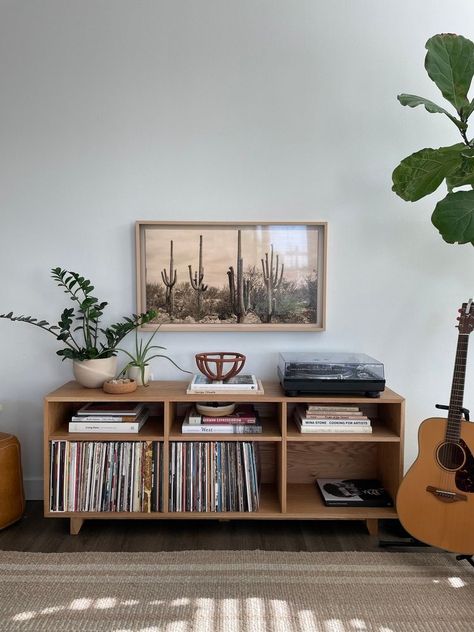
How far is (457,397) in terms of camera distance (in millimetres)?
1848

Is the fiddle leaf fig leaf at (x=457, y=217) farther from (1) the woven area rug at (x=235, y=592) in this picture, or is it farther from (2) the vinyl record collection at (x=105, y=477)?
(2) the vinyl record collection at (x=105, y=477)

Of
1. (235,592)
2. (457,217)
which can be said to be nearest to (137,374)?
(235,592)

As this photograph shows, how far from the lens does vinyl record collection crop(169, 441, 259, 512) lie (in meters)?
2.02

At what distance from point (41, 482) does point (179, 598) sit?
1115mm

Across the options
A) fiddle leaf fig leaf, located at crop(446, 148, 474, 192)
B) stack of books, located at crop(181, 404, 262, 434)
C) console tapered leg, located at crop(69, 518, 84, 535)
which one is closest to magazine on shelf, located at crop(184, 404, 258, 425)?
stack of books, located at crop(181, 404, 262, 434)

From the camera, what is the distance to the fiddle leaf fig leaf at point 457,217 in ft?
5.57

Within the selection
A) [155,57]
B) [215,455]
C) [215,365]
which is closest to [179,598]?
[215,455]

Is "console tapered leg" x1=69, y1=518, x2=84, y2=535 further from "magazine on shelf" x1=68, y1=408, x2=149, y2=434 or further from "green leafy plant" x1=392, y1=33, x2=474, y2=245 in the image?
"green leafy plant" x1=392, y1=33, x2=474, y2=245

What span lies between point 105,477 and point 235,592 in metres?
0.73

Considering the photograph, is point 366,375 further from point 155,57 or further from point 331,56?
point 155,57

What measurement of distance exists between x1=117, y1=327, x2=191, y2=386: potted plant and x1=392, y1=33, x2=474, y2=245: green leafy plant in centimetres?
135

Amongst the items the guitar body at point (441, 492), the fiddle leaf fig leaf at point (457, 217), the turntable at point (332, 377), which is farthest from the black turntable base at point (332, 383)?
the fiddle leaf fig leaf at point (457, 217)

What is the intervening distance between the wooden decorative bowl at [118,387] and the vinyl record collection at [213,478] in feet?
1.03

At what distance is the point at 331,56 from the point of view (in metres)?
2.28
